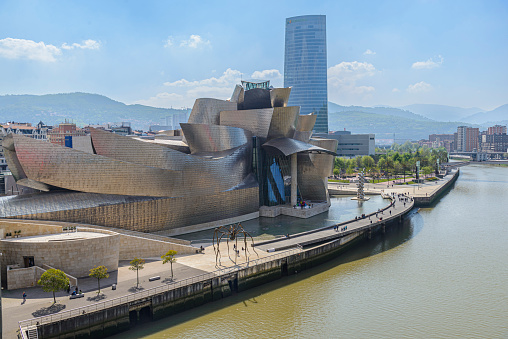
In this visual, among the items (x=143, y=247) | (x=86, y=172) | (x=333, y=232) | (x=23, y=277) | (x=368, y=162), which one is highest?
(x=86, y=172)

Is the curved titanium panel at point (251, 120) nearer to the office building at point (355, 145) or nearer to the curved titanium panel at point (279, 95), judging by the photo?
the curved titanium panel at point (279, 95)

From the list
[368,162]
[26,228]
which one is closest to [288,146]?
[26,228]

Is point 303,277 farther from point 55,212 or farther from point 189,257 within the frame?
point 55,212

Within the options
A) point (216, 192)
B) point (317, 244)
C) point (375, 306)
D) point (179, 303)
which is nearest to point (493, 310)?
point (375, 306)

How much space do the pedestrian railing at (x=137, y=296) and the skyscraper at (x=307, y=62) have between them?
14329 centimetres

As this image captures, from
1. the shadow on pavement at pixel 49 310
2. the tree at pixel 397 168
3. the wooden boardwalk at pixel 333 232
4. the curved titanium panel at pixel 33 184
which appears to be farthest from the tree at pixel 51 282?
the tree at pixel 397 168

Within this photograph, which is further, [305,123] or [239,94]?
[305,123]

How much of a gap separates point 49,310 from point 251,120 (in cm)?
3003

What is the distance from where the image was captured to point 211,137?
39.8m

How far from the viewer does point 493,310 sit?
2145 centimetres

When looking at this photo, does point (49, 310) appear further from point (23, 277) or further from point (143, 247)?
point (143, 247)

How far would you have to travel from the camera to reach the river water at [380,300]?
64.4 ft

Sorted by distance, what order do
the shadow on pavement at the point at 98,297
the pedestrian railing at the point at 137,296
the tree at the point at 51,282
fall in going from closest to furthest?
the pedestrian railing at the point at 137,296 → the tree at the point at 51,282 → the shadow on pavement at the point at 98,297

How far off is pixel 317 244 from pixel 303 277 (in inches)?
181
